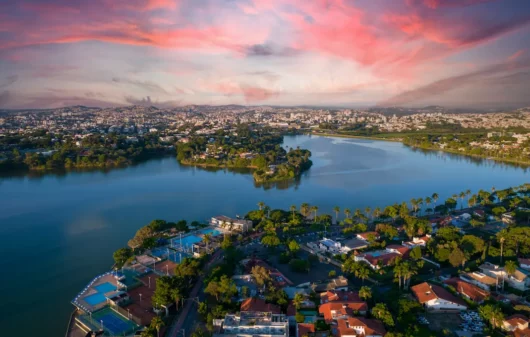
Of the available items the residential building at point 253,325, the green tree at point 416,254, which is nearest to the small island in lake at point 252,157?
the green tree at point 416,254

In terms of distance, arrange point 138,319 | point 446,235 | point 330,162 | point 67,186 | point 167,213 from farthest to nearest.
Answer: point 330,162 → point 67,186 → point 167,213 → point 446,235 → point 138,319

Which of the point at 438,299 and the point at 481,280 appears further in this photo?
the point at 481,280

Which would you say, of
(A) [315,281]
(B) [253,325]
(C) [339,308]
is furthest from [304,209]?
(B) [253,325]

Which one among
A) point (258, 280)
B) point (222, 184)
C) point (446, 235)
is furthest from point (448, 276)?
point (222, 184)

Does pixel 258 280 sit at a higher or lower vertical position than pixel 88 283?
higher

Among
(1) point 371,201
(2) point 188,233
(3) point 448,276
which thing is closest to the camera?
(3) point 448,276

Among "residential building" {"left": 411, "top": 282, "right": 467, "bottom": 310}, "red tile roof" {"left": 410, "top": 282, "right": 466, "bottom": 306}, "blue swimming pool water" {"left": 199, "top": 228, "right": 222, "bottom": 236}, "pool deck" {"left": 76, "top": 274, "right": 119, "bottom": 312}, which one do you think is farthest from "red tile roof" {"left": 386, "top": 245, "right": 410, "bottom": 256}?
"pool deck" {"left": 76, "top": 274, "right": 119, "bottom": 312}

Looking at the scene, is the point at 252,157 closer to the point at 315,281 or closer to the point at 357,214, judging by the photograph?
the point at 357,214

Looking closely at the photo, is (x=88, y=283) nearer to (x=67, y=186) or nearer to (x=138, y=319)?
(x=138, y=319)
